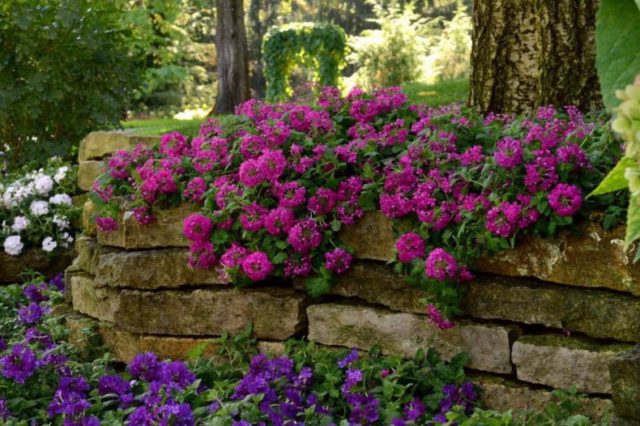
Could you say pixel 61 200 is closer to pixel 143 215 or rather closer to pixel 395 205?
pixel 143 215

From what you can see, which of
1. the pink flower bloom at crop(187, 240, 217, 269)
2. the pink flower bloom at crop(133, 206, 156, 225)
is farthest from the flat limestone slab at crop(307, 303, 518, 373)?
the pink flower bloom at crop(133, 206, 156, 225)

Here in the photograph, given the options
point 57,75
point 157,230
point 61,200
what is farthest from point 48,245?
point 57,75

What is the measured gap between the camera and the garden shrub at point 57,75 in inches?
290

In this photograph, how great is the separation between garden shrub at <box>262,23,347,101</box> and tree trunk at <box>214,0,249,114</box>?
2.02 m

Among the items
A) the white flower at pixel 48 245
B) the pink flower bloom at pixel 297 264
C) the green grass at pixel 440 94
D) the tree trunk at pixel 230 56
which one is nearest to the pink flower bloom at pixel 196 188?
the pink flower bloom at pixel 297 264

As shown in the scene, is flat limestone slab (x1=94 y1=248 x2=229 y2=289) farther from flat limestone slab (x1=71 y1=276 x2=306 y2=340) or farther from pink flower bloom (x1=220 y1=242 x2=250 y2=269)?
pink flower bloom (x1=220 y1=242 x2=250 y2=269)

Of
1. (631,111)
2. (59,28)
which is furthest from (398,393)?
(59,28)

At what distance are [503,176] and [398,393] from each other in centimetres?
89

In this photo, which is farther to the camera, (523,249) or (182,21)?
(182,21)

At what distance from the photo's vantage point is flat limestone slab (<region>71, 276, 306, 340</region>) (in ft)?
12.1

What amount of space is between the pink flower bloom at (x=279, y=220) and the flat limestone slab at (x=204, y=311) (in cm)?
35

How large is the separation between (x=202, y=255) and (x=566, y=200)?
5.24 feet

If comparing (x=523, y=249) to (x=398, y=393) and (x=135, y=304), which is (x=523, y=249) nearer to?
(x=398, y=393)

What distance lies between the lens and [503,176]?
3.10 m
